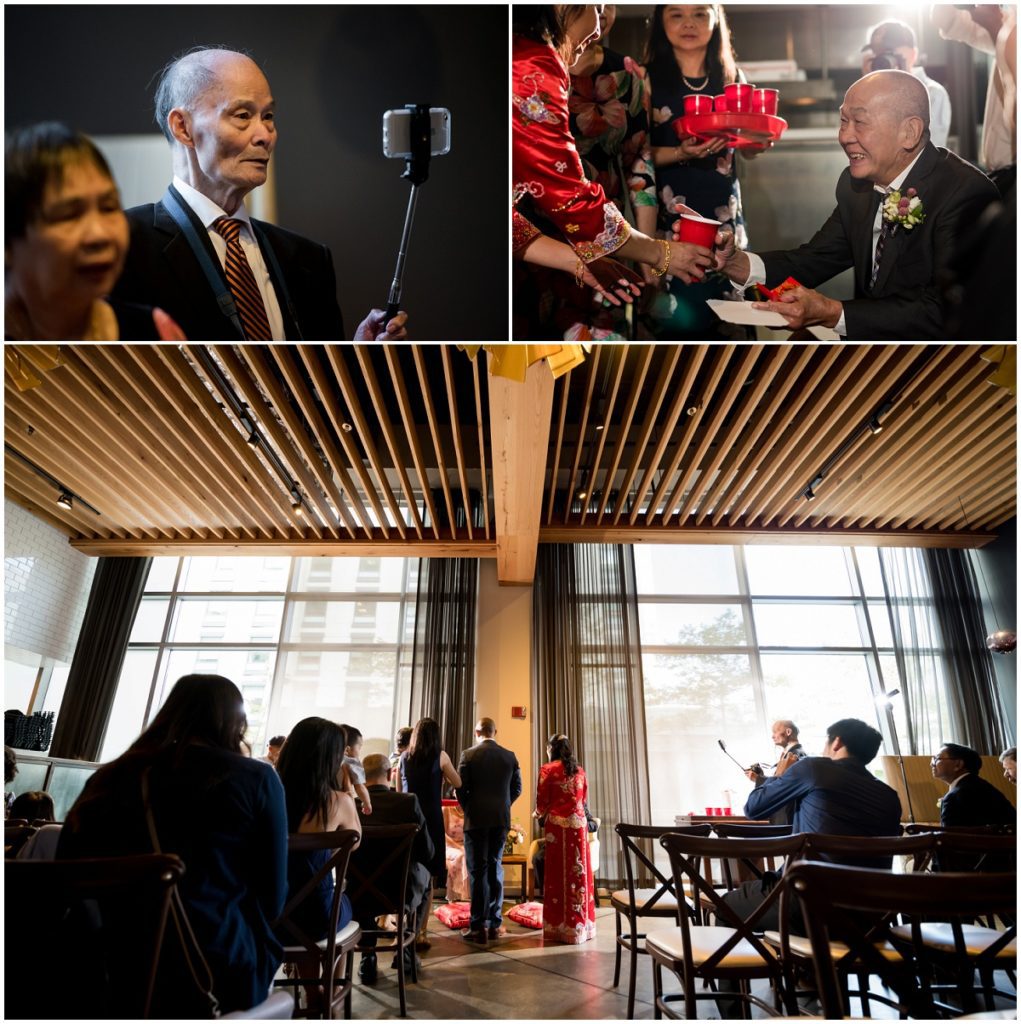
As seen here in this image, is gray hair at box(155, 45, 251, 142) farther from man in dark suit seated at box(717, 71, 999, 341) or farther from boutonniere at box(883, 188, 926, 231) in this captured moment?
boutonniere at box(883, 188, 926, 231)

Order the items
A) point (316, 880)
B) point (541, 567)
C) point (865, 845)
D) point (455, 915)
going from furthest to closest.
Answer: point (541, 567)
point (455, 915)
point (316, 880)
point (865, 845)

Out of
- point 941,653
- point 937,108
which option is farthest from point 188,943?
point 941,653

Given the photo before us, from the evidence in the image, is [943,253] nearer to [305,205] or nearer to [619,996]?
[305,205]

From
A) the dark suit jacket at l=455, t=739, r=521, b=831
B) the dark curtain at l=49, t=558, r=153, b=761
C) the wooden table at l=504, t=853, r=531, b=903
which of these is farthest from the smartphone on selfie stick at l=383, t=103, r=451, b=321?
the dark curtain at l=49, t=558, r=153, b=761

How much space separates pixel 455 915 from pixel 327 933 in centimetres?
394

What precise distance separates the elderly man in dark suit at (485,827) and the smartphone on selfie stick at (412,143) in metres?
3.63

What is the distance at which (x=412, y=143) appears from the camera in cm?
339

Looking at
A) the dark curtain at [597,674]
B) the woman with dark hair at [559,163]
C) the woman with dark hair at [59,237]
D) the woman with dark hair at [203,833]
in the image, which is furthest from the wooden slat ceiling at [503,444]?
the woman with dark hair at [203,833]

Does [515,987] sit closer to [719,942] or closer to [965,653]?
[719,942]

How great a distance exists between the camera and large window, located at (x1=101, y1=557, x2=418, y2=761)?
9.79m

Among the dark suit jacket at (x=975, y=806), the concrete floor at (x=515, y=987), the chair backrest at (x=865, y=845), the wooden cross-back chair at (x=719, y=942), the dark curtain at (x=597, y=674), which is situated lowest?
the concrete floor at (x=515, y=987)

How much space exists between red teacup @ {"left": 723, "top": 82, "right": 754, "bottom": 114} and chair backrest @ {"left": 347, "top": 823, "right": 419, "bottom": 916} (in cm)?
322

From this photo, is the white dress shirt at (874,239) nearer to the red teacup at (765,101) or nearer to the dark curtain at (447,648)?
the red teacup at (765,101)

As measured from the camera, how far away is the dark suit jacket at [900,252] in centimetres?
339
